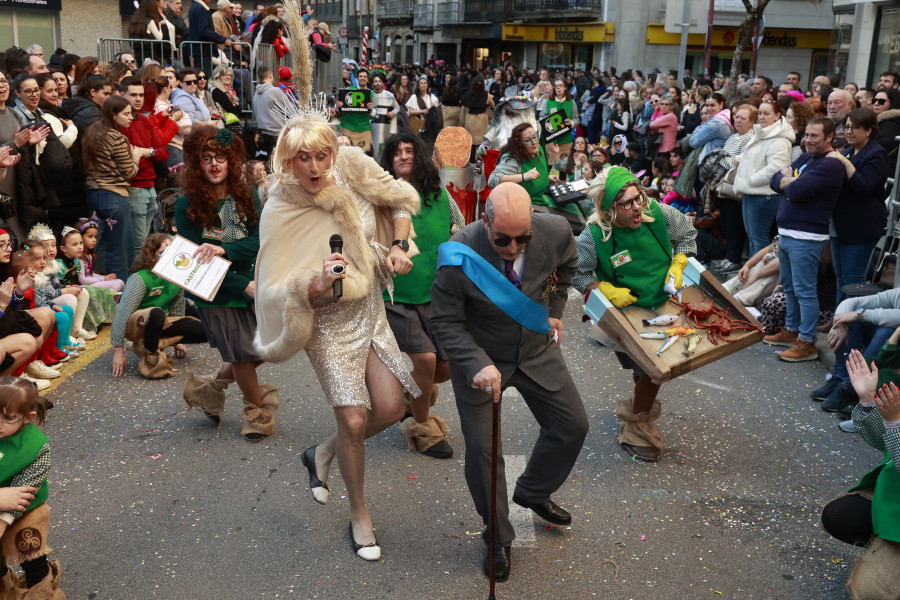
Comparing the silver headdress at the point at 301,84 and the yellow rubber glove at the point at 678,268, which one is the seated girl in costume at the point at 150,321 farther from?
the yellow rubber glove at the point at 678,268

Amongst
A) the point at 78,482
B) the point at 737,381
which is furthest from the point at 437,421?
the point at 737,381

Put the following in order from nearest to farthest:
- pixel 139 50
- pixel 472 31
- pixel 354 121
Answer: pixel 139 50 → pixel 354 121 → pixel 472 31

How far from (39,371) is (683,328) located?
4844 mm

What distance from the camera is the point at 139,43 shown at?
13.7 m

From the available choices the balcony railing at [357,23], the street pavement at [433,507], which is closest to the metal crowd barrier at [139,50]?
the street pavement at [433,507]

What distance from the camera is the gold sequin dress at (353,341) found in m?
4.29

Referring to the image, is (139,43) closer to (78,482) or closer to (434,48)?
(78,482)

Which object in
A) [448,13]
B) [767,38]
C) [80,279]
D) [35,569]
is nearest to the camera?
[35,569]

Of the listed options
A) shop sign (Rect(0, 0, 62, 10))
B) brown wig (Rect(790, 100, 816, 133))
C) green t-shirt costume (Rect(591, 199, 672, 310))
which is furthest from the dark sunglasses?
shop sign (Rect(0, 0, 62, 10))

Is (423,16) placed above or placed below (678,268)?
above

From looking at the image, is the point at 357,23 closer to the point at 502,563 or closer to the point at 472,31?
the point at 472,31

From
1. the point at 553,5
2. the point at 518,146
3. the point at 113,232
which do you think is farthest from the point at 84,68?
the point at 553,5

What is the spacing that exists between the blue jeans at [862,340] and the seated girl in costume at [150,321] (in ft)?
15.9

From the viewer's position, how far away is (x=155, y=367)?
6.98 metres
